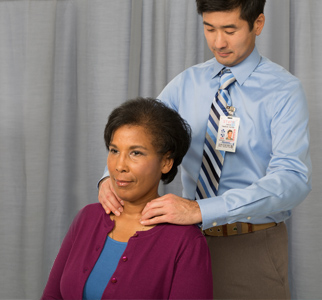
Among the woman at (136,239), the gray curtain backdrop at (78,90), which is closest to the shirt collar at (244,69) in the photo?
the woman at (136,239)

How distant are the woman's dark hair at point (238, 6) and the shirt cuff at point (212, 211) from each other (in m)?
0.69

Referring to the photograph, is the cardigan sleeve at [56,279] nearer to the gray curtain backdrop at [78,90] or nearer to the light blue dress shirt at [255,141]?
the light blue dress shirt at [255,141]

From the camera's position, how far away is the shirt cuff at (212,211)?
1.64 m

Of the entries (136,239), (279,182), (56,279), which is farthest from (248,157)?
(56,279)

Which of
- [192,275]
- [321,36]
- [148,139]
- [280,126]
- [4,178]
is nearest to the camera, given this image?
[192,275]

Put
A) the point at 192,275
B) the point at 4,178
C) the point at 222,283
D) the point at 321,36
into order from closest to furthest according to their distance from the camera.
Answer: the point at 192,275 < the point at 222,283 < the point at 321,36 < the point at 4,178

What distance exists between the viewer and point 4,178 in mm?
3086

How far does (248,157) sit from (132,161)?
1.77 feet

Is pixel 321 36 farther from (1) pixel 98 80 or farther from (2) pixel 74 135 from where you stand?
(2) pixel 74 135

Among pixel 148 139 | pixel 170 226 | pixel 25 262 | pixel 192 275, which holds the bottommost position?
pixel 25 262

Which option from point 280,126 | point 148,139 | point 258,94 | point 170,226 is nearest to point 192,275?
point 170,226

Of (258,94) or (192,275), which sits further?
(258,94)

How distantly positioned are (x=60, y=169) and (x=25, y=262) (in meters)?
0.63

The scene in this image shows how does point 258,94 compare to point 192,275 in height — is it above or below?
above
